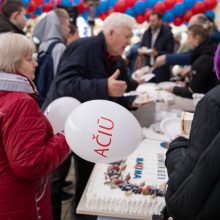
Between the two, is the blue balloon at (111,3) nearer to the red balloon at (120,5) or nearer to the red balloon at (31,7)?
the red balloon at (120,5)

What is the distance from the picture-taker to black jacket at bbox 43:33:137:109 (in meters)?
2.12

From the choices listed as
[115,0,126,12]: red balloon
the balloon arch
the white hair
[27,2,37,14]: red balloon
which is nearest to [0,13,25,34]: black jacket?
the white hair

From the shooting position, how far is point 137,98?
100 inches

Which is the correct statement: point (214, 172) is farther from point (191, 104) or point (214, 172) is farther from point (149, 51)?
point (149, 51)

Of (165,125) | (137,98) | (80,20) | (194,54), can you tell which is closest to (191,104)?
(194,54)

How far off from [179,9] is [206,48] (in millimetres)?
4681

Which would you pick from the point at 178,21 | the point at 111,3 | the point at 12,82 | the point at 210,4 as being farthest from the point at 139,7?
the point at 12,82

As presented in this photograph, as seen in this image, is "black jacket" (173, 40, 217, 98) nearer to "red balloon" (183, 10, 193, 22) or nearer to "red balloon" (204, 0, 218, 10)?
"red balloon" (183, 10, 193, 22)

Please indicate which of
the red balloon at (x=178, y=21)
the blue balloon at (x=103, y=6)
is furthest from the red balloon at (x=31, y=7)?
the red balloon at (x=178, y=21)

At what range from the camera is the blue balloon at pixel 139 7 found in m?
6.90

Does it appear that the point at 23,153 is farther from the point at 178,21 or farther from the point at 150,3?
the point at 178,21

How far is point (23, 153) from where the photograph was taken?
1275 millimetres

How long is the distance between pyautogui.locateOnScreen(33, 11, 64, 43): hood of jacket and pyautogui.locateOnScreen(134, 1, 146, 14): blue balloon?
160 inches

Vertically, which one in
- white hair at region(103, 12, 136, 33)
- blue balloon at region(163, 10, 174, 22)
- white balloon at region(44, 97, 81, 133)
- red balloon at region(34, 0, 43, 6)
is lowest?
blue balloon at region(163, 10, 174, 22)
